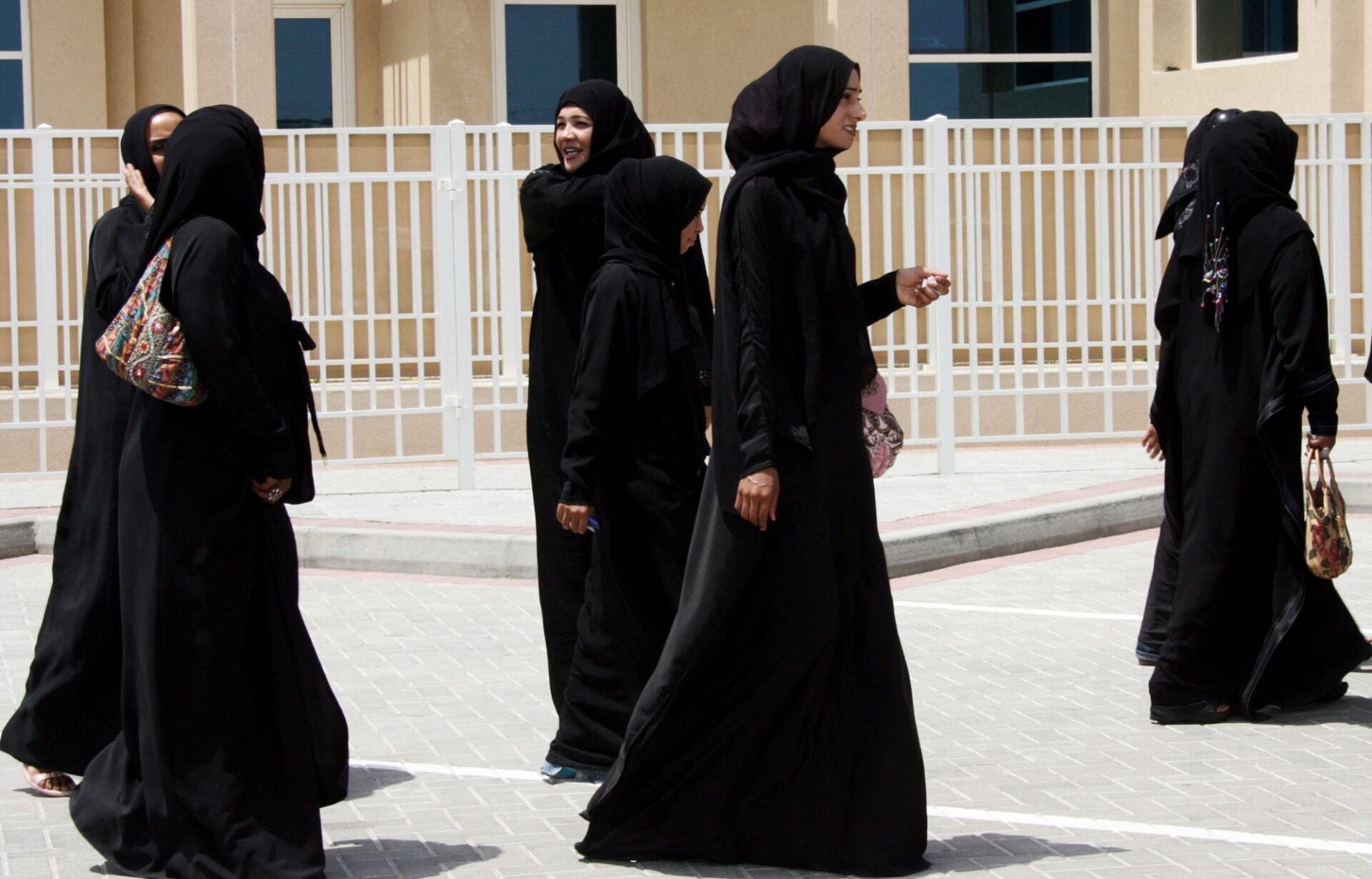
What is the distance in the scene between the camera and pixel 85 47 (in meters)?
15.5

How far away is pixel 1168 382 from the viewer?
6.67 meters

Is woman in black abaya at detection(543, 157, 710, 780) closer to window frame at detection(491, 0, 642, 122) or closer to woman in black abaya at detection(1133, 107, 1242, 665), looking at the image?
woman in black abaya at detection(1133, 107, 1242, 665)

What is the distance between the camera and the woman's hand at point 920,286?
469 centimetres

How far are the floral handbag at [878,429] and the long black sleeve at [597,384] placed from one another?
0.79 metres

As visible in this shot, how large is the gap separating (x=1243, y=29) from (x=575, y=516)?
12504 millimetres

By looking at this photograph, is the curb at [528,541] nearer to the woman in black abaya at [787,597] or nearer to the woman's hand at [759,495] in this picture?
the woman in black abaya at [787,597]

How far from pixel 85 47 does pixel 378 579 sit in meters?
7.75

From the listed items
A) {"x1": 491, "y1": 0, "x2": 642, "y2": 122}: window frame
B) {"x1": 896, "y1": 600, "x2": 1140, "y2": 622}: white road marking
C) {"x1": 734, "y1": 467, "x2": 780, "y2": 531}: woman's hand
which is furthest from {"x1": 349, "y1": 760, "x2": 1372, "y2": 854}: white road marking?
{"x1": 491, "y1": 0, "x2": 642, "y2": 122}: window frame

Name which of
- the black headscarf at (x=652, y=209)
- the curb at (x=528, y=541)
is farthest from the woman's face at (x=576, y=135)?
the curb at (x=528, y=541)

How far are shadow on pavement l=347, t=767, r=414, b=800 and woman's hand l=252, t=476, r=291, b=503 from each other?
4.06 ft

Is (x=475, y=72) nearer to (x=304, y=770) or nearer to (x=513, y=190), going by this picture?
(x=513, y=190)

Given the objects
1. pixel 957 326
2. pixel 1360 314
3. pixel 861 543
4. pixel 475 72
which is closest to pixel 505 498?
pixel 957 326

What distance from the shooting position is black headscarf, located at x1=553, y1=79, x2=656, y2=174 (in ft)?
19.2

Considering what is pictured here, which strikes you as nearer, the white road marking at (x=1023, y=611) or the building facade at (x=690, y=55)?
the white road marking at (x=1023, y=611)
